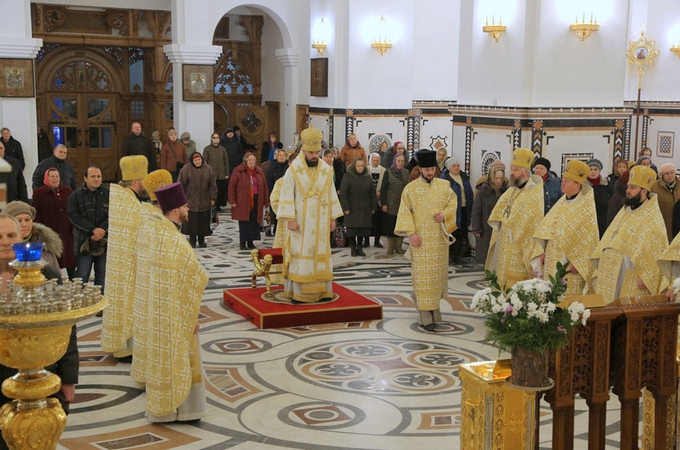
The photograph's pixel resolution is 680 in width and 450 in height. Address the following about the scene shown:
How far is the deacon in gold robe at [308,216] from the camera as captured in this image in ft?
27.2

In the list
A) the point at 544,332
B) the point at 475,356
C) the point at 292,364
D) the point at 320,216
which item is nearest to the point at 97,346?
the point at 292,364

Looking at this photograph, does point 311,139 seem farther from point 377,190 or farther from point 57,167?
point 377,190

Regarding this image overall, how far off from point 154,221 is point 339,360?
234 cm

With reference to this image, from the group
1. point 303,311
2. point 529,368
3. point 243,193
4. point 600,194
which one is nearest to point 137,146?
point 243,193

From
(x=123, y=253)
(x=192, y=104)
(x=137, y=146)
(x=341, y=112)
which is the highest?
(x=192, y=104)

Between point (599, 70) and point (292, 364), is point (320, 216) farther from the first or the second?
point (599, 70)

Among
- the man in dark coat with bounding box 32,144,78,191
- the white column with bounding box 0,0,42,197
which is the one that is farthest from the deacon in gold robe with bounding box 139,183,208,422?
the white column with bounding box 0,0,42,197

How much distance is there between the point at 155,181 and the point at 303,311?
8.87 feet

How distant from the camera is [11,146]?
46.5 ft

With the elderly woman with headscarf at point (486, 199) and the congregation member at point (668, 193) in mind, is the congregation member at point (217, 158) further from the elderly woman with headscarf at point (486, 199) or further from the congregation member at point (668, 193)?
the congregation member at point (668, 193)

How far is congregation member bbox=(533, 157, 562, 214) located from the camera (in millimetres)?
9398

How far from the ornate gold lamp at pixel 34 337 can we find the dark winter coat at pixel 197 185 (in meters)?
8.97

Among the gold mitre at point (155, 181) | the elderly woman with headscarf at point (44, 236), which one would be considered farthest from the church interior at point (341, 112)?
the gold mitre at point (155, 181)

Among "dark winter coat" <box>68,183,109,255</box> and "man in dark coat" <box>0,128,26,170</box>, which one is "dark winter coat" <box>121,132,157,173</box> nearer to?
"man in dark coat" <box>0,128,26,170</box>
